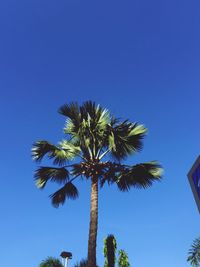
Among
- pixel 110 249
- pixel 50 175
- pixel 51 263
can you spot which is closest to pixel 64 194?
pixel 50 175

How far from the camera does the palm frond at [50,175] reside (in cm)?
1502

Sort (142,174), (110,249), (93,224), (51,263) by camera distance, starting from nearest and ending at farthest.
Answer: (93,224)
(142,174)
(110,249)
(51,263)

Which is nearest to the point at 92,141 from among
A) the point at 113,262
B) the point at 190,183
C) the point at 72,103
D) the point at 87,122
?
the point at 87,122

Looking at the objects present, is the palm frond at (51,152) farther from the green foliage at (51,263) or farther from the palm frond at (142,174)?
the green foliage at (51,263)

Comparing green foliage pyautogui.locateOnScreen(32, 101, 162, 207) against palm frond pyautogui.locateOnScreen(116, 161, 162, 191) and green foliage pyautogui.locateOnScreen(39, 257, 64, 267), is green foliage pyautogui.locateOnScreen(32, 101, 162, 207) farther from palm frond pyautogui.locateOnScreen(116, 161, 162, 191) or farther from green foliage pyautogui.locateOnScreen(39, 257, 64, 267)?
green foliage pyautogui.locateOnScreen(39, 257, 64, 267)

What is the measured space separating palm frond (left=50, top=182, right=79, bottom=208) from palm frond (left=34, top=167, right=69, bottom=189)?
1.02 feet

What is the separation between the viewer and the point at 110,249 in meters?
19.7

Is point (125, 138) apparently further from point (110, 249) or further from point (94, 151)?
point (110, 249)

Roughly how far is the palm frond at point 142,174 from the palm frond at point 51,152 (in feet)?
8.29

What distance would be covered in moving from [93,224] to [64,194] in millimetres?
2808

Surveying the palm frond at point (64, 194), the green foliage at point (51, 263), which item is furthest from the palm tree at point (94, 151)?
the green foliage at point (51, 263)

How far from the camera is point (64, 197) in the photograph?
15055mm

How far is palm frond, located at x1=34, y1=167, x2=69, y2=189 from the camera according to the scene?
49.3ft

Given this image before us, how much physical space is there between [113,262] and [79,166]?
26.1ft
